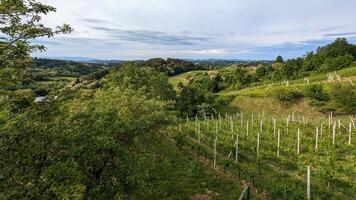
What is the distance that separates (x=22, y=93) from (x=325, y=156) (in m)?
18.3

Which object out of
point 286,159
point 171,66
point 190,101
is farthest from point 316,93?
point 171,66

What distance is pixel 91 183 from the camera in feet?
27.5

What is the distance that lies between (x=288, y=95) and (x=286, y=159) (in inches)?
1143

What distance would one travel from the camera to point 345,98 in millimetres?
38906

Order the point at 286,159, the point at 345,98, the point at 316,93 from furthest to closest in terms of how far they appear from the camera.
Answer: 1. the point at 316,93
2. the point at 345,98
3. the point at 286,159

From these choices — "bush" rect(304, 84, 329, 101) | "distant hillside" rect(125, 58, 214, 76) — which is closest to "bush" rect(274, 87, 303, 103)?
"bush" rect(304, 84, 329, 101)

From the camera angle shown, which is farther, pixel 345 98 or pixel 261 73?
pixel 261 73

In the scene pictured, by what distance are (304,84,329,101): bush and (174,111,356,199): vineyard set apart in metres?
16.4

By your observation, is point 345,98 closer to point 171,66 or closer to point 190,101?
point 190,101

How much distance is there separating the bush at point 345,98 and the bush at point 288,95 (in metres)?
6.81

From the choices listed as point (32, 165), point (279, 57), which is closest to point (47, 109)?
point (32, 165)

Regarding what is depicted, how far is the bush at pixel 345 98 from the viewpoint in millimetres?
38375

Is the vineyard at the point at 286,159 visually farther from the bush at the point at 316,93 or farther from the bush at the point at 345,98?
the bush at the point at 316,93

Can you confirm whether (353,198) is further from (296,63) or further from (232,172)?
(296,63)
